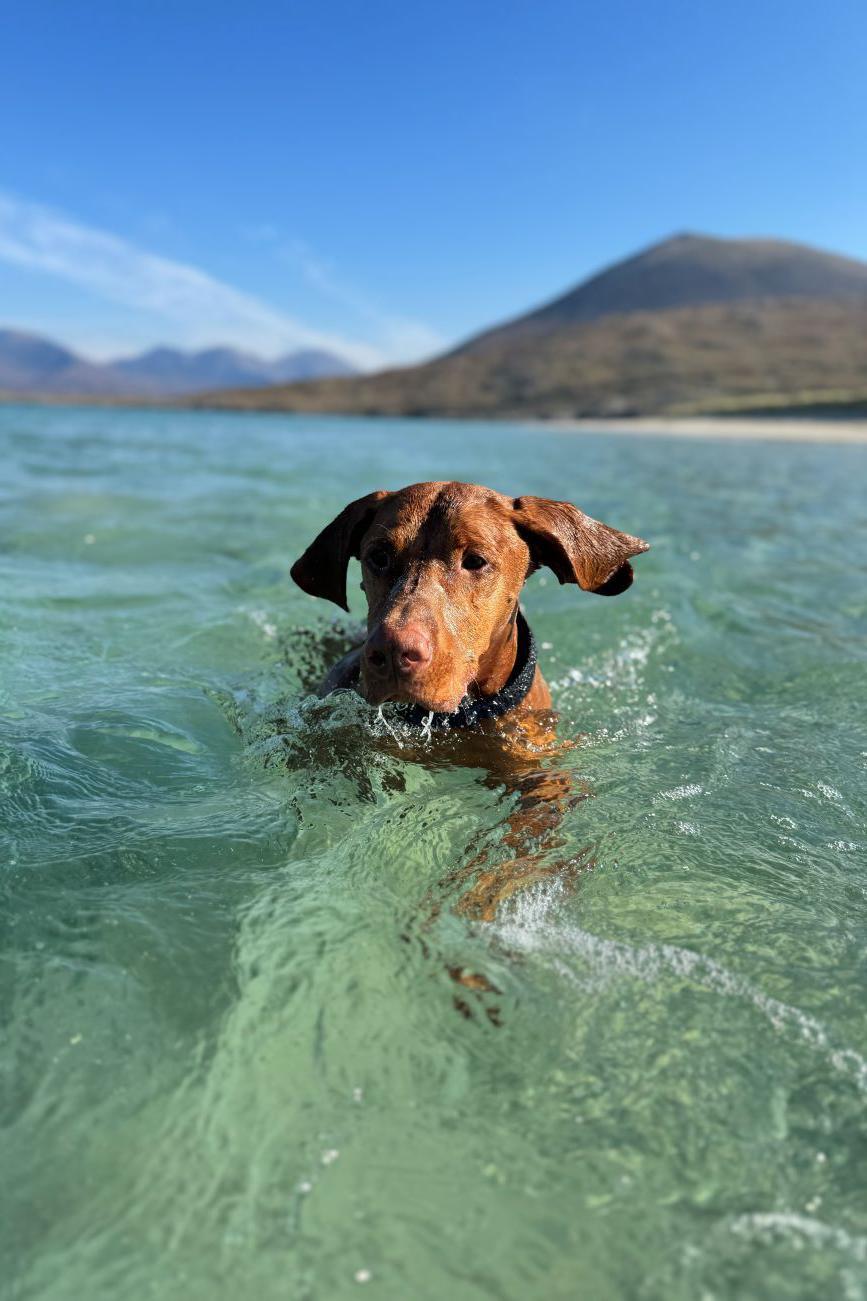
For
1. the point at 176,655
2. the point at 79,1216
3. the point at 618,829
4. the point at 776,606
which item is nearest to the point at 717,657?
the point at 776,606

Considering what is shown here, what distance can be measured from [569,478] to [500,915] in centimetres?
1956

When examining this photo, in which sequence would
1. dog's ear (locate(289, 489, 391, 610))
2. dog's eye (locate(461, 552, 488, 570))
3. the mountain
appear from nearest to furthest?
dog's eye (locate(461, 552, 488, 570)), dog's ear (locate(289, 489, 391, 610)), the mountain

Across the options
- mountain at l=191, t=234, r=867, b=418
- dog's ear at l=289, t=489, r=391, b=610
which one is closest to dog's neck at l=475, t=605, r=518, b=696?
dog's ear at l=289, t=489, r=391, b=610

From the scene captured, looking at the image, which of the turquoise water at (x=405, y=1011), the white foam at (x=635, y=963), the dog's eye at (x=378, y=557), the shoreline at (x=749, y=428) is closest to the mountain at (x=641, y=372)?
the shoreline at (x=749, y=428)

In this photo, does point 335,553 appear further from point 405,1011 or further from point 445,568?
point 405,1011

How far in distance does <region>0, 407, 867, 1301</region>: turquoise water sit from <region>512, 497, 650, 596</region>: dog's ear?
0.95 m

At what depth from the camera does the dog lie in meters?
3.08

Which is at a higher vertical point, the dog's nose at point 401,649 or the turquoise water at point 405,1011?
the dog's nose at point 401,649

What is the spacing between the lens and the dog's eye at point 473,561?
11.8 ft

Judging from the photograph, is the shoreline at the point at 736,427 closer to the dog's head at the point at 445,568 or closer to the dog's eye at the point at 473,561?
the dog's head at the point at 445,568

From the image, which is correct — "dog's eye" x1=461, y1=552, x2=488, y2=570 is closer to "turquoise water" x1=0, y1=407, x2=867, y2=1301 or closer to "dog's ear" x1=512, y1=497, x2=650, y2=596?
"dog's ear" x1=512, y1=497, x2=650, y2=596

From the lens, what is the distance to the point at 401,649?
296cm

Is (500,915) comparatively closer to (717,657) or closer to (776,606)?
(717,657)

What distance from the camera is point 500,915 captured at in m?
2.79
